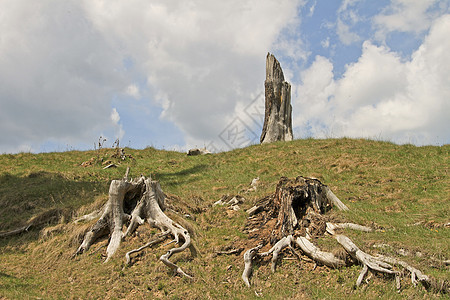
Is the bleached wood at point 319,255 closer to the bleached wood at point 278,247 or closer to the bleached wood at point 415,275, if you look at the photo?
the bleached wood at point 278,247

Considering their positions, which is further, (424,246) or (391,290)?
(424,246)

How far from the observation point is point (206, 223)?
1123cm

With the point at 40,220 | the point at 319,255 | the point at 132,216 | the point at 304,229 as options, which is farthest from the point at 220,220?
the point at 40,220

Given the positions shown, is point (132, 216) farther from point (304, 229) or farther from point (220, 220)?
point (304, 229)

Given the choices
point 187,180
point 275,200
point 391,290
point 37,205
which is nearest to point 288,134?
point 187,180

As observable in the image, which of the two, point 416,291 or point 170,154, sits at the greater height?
point 170,154

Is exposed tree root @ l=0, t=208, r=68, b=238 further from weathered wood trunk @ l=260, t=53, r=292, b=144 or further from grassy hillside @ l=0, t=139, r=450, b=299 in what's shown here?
weathered wood trunk @ l=260, t=53, r=292, b=144

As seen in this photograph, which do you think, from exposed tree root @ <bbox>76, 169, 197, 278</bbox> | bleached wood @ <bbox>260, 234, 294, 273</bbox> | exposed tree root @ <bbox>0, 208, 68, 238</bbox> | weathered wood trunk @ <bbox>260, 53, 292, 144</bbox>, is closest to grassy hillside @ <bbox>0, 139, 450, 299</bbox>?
exposed tree root @ <bbox>0, 208, 68, 238</bbox>

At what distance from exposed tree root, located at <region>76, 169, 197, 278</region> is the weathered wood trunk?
17.8 m

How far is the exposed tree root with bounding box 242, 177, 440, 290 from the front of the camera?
7141 mm

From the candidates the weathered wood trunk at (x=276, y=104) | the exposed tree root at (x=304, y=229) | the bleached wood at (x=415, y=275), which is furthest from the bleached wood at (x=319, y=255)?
the weathered wood trunk at (x=276, y=104)

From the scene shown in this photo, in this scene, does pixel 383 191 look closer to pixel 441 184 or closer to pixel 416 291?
pixel 441 184

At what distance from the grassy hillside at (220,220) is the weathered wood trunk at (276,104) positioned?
5.53 meters

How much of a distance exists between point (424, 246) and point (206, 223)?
20.5 ft
